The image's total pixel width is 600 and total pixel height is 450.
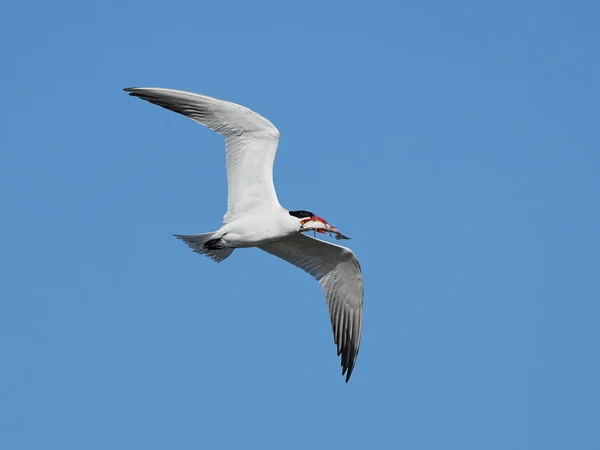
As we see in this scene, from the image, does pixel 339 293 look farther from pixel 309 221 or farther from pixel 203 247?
pixel 203 247

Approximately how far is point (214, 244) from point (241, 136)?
64.2 inches

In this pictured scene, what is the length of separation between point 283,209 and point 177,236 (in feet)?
6.68

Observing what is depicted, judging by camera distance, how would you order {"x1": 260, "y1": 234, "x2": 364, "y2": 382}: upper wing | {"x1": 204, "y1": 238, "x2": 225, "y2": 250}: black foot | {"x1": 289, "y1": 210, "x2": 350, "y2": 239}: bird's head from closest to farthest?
{"x1": 289, "y1": 210, "x2": 350, "y2": 239}: bird's head → {"x1": 204, "y1": 238, "x2": 225, "y2": 250}: black foot → {"x1": 260, "y1": 234, "x2": 364, "y2": 382}: upper wing

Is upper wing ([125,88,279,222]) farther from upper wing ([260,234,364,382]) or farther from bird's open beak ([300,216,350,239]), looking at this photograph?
upper wing ([260,234,364,382])

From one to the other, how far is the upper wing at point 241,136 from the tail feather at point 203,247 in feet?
2.63

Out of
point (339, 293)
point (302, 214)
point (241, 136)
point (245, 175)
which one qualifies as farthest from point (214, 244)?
point (339, 293)

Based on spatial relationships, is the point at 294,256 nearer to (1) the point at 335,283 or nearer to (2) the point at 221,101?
(1) the point at 335,283

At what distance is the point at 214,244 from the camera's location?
16219mm

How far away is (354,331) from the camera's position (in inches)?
679

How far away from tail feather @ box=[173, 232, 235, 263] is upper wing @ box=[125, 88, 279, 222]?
802 mm

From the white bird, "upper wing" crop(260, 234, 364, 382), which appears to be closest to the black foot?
the white bird

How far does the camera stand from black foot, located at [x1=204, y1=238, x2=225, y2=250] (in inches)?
636

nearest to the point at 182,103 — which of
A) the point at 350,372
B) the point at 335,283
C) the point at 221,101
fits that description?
the point at 221,101

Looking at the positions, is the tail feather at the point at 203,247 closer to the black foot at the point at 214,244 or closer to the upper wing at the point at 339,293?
the black foot at the point at 214,244
